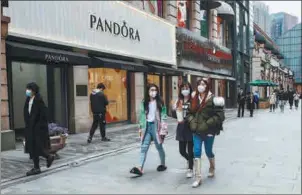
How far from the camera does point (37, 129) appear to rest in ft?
21.7

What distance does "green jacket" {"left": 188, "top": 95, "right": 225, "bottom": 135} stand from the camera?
5715 mm

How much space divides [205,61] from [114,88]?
1255 cm

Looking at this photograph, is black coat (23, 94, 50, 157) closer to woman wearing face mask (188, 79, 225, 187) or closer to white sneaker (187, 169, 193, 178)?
white sneaker (187, 169, 193, 178)

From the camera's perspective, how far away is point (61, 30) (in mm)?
12492

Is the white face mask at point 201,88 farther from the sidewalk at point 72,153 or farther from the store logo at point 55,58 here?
the store logo at point 55,58

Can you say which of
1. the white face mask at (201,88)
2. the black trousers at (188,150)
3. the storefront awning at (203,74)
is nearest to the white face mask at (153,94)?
the black trousers at (188,150)

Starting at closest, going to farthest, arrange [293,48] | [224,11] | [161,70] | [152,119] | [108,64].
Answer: [152,119] → [108,64] → [161,70] → [224,11] → [293,48]

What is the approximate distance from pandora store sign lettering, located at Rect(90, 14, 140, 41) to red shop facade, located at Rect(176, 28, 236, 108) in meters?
5.03

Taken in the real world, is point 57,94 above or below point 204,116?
above

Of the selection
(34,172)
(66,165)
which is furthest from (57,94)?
(34,172)

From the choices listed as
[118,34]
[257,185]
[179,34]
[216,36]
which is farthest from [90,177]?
[216,36]

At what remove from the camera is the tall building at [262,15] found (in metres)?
62.8

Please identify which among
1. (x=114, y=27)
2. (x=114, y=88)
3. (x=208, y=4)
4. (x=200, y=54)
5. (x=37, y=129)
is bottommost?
(x=37, y=129)

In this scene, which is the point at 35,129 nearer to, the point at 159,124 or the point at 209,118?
the point at 159,124
